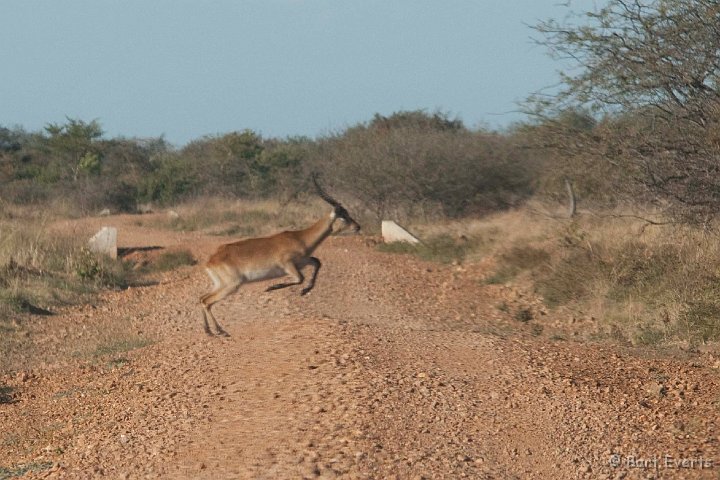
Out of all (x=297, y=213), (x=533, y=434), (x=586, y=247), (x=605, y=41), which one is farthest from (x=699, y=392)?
(x=297, y=213)

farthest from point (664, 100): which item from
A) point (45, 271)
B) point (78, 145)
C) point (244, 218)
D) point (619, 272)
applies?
point (78, 145)

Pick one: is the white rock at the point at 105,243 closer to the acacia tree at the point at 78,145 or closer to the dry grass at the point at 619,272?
the dry grass at the point at 619,272

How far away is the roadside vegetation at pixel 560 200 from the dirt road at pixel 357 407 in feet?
8.47

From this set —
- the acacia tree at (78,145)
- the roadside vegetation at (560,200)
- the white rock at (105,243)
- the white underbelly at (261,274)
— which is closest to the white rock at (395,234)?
the roadside vegetation at (560,200)

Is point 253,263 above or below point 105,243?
above

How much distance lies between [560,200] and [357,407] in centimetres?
2312

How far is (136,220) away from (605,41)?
23.0 meters

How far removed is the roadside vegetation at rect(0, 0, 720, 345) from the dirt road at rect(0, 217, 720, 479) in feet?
8.47

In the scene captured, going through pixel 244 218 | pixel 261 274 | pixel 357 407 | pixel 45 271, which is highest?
pixel 244 218

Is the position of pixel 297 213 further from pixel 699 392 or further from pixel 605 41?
pixel 699 392

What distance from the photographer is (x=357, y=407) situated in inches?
328

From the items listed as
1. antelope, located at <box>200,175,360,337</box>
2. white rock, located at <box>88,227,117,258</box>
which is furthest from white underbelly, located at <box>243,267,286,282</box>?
white rock, located at <box>88,227,117,258</box>

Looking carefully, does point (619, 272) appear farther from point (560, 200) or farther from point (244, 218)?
point (244, 218)

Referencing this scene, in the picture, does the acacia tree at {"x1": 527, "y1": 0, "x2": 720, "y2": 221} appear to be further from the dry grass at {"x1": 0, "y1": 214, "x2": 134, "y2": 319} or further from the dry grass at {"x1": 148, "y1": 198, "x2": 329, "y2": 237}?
the dry grass at {"x1": 148, "y1": 198, "x2": 329, "y2": 237}
